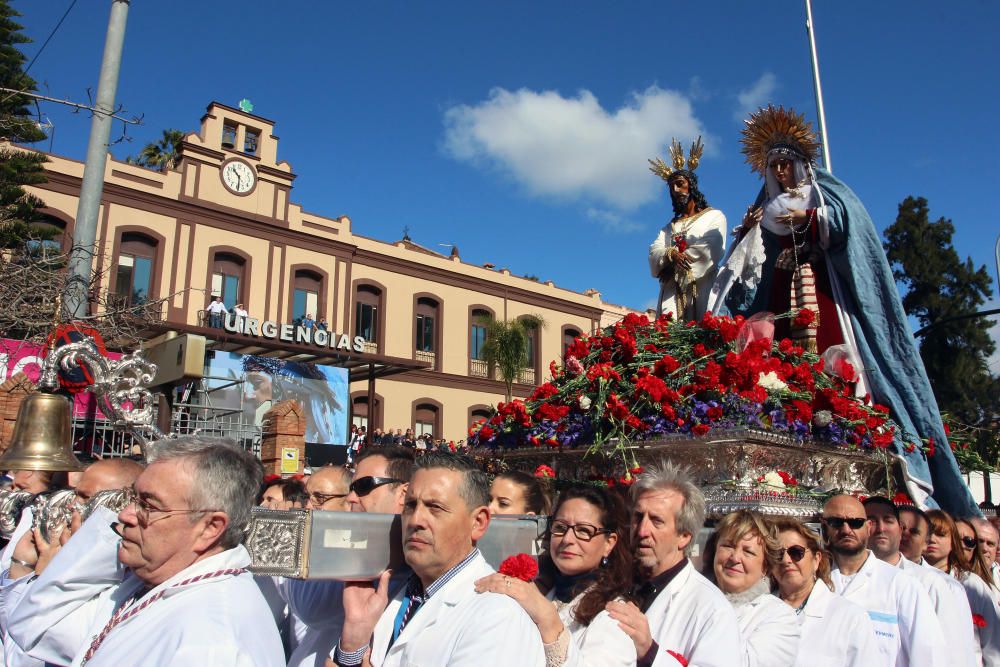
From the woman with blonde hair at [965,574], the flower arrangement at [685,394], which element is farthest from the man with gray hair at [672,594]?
the woman with blonde hair at [965,574]

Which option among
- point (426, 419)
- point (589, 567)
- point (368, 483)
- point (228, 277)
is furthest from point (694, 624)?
point (426, 419)

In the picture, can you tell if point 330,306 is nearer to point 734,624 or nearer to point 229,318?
point 229,318

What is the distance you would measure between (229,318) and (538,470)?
20.0 m

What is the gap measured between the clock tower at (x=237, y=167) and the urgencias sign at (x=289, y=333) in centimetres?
412

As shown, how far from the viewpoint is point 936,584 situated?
15.7 feet

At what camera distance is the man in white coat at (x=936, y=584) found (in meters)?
4.54

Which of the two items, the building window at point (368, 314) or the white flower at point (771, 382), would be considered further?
the building window at point (368, 314)

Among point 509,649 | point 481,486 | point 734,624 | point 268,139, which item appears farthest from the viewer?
point 268,139

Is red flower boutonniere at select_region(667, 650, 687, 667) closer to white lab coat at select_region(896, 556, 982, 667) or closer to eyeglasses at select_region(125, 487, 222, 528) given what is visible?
eyeglasses at select_region(125, 487, 222, 528)

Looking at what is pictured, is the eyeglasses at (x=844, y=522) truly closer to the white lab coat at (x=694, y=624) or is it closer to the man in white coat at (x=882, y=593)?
the man in white coat at (x=882, y=593)

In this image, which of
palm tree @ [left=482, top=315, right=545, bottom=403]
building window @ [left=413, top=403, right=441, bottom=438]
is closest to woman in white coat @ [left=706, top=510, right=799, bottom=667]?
palm tree @ [left=482, top=315, right=545, bottom=403]

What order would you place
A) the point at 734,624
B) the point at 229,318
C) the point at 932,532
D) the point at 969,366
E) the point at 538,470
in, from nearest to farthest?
the point at 734,624 → the point at 932,532 → the point at 538,470 → the point at 229,318 → the point at 969,366

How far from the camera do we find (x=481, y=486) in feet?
9.24

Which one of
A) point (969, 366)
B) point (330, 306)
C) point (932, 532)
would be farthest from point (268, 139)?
point (932, 532)
